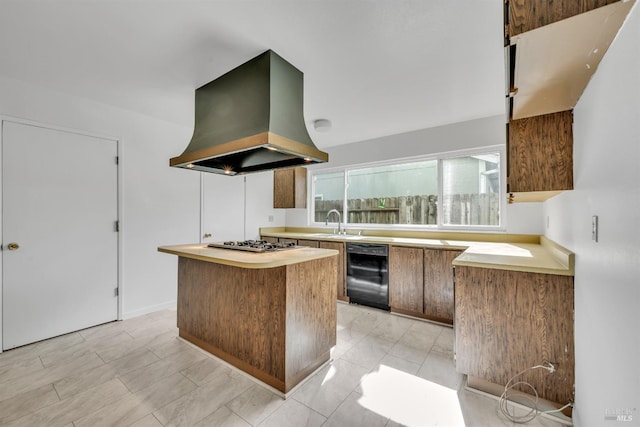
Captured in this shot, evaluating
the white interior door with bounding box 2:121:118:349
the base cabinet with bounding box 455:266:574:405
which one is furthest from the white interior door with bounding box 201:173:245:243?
the base cabinet with bounding box 455:266:574:405

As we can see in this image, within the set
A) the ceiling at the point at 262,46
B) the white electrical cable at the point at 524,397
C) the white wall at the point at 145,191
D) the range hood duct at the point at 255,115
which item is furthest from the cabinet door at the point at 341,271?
the white electrical cable at the point at 524,397

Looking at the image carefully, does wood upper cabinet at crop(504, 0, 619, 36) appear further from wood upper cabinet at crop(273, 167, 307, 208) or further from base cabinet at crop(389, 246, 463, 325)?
wood upper cabinet at crop(273, 167, 307, 208)

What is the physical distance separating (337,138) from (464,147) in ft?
5.86

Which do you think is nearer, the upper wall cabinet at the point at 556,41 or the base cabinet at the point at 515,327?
the upper wall cabinet at the point at 556,41

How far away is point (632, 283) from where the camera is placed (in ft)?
2.69

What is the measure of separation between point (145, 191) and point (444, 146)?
385cm

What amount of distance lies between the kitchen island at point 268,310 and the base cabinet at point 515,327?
991mm

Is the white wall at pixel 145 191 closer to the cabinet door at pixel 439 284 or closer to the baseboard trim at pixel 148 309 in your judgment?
the baseboard trim at pixel 148 309

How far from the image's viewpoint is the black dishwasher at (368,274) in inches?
131

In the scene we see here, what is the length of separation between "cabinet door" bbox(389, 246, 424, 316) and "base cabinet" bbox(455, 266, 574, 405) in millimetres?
1212

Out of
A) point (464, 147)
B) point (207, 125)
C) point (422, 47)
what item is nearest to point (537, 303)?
point (422, 47)

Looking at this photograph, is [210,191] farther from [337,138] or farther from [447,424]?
[447,424]

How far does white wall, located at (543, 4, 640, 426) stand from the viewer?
2.66ft

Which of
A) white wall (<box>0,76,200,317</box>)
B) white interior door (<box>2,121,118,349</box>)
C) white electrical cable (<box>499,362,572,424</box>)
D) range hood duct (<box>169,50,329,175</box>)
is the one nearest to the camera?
white electrical cable (<box>499,362,572,424</box>)
